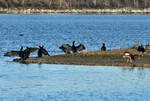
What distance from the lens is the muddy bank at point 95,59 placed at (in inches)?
1666

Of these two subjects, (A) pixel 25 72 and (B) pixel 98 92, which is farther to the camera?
(A) pixel 25 72

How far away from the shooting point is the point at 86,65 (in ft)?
138

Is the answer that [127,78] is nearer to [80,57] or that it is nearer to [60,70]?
[60,70]

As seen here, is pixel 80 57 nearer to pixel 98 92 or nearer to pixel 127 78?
pixel 127 78

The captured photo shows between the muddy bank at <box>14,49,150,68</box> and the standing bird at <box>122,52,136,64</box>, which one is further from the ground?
the standing bird at <box>122,52,136,64</box>

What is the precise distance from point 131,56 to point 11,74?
8105 millimetres

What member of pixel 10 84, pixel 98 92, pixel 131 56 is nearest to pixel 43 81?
pixel 10 84

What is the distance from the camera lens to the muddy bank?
4232 centimetres

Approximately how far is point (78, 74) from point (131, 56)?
17.0 ft

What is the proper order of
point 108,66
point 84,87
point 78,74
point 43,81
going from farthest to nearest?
point 108,66, point 78,74, point 43,81, point 84,87

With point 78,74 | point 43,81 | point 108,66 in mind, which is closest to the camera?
point 43,81

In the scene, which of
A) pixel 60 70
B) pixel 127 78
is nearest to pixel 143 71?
pixel 127 78

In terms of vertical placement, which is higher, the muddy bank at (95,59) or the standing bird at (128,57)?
the standing bird at (128,57)

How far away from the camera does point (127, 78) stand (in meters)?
37.1
